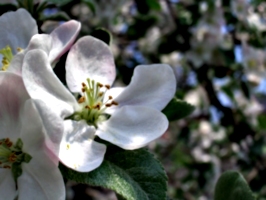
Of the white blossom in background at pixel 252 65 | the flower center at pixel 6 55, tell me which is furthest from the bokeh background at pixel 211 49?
the flower center at pixel 6 55

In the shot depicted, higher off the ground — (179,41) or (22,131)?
(22,131)

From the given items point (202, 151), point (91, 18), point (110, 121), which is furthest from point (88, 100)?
point (202, 151)

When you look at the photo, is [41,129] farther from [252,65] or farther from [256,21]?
[256,21]

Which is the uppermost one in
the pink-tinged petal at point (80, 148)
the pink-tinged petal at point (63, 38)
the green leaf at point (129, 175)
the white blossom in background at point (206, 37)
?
the pink-tinged petal at point (63, 38)

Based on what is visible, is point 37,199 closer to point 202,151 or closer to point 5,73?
point 5,73

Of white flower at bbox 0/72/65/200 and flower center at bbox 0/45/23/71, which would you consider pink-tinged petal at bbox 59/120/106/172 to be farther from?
flower center at bbox 0/45/23/71

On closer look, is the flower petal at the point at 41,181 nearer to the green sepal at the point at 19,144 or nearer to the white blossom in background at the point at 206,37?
the green sepal at the point at 19,144
